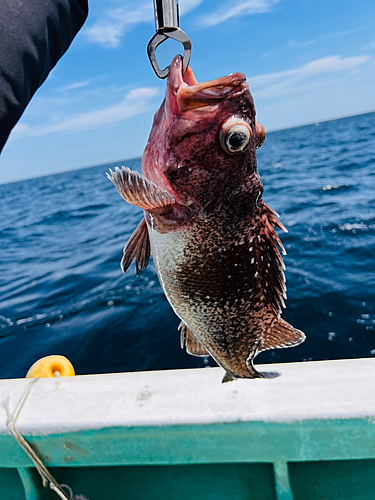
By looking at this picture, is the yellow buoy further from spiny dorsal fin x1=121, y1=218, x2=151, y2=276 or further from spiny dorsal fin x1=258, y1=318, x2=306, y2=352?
spiny dorsal fin x1=258, y1=318, x2=306, y2=352

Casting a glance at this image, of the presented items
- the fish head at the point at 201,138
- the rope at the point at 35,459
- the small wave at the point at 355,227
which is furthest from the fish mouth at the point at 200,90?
the small wave at the point at 355,227

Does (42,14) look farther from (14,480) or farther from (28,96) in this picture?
(14,480)

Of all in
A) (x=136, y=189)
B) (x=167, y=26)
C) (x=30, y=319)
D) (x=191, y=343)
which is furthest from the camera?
(x=30, y=319)

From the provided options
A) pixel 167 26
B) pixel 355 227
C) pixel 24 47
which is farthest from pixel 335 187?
pixel 24 47

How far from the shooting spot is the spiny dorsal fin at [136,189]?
1.46 metres

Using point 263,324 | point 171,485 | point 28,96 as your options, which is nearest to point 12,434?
point 171,485

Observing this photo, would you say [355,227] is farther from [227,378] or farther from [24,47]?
[24,47]

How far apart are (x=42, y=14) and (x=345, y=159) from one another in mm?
21534

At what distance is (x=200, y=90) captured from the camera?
150cm

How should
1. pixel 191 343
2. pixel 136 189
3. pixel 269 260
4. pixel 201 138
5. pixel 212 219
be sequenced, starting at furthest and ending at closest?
pixel 191 343, pixel 269 260, pixel 212 219, pixel 201 138, pixel 136 189

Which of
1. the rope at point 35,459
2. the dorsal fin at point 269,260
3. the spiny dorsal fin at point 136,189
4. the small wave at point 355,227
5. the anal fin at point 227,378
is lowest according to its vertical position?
the rope at point 35,459

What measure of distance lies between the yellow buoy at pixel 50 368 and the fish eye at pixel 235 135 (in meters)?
2.44

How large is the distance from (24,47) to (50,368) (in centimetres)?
272

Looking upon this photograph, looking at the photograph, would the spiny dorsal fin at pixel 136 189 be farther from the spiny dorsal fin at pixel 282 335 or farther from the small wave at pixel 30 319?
the small wave at pixel 30 319
